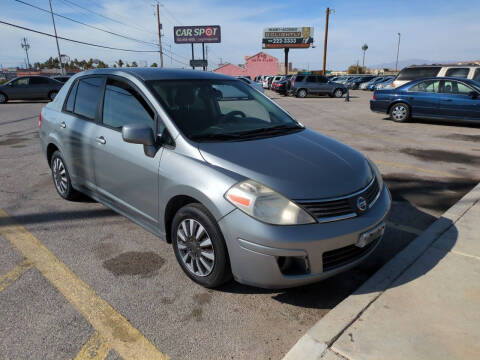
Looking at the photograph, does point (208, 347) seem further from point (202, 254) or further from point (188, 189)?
point (188, 189)

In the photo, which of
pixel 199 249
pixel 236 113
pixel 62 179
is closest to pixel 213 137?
→ pixel 236 113

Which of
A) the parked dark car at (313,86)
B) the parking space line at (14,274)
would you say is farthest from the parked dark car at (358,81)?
the parking space line at (14,274)

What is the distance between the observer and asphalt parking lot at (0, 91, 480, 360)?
232 centimetres

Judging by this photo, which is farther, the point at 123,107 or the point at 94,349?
the point at 123,107

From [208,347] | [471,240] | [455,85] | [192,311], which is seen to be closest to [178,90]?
[192,311]

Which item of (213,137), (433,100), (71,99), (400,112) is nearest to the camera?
(213,137)

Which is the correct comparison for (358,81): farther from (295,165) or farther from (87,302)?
(87,302)

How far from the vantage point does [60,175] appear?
4703 millimetres

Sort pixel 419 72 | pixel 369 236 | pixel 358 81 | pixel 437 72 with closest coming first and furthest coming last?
pixel 369 236 < pixel 437 72 < pixel 419 72 < pixel 358 81

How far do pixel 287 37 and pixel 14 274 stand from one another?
206 ft

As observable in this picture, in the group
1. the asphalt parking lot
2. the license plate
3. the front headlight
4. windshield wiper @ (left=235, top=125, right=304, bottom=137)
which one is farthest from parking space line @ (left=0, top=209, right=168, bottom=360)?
windshield wiper @ (left=235, top=125, right=304, bottom=137)

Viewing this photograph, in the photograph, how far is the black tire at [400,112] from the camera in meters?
12.1

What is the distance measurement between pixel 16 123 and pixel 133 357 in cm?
1279

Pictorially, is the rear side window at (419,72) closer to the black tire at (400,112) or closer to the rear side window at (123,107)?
the black tire at (400,112)
